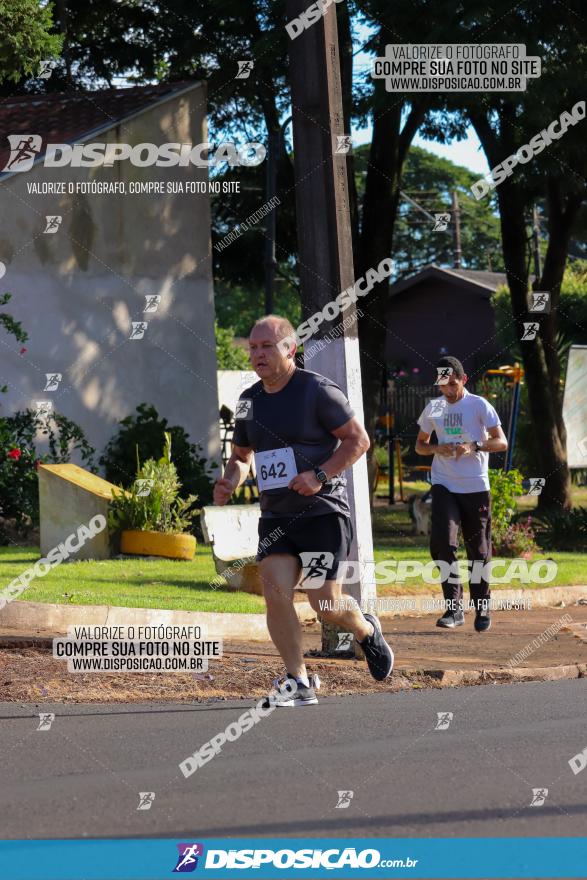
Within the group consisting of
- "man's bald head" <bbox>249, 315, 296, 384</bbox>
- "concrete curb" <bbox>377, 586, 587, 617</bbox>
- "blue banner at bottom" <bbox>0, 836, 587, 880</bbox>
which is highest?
"man's bald head" <bbox>249, 315, 296, 384</bbox>

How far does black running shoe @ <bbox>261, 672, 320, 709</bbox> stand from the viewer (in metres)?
8.00

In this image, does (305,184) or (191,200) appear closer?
(305,184)

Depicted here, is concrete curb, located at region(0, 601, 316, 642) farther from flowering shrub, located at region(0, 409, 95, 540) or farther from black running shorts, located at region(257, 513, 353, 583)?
flowering shrub, located at region(0, 409, 95, 540)

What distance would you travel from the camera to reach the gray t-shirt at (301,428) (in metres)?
7.79

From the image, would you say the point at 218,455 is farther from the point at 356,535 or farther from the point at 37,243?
the point at 356,535

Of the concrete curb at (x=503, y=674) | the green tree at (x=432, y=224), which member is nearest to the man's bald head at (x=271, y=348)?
the concrete curb at (x=503, y=674)

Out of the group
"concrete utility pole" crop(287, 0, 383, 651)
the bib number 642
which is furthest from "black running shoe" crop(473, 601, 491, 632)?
the bib number 642

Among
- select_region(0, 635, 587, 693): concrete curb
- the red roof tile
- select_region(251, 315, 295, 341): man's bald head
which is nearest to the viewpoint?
select_region(251, 315, 295, 341): man's bald head

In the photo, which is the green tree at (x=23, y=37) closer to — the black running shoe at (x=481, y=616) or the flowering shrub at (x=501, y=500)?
the flowering shrub at (x=501, y=500)

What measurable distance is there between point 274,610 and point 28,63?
428 inches

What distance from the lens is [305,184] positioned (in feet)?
32.6

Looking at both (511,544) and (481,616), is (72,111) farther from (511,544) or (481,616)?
(481,616)

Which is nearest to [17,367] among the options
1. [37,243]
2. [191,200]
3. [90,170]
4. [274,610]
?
[37,243]

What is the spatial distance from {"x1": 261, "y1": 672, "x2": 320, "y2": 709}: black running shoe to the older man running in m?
0.21
